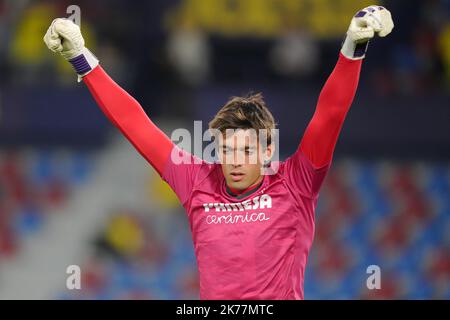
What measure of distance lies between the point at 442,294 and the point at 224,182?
236 inches

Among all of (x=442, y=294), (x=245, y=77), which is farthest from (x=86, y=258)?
(x=442, y=294)

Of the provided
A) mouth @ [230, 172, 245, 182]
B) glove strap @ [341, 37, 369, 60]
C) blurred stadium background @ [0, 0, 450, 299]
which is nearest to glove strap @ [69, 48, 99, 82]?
mouth @ [230, 172, 245, 182]

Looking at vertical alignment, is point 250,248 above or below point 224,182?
below

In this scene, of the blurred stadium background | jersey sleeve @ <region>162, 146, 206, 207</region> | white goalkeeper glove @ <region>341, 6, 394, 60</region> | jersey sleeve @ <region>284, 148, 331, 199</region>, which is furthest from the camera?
the blurred stadium background

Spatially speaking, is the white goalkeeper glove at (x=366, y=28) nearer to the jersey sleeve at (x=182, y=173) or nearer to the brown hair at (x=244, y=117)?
the brown hair at (x=244, y=117)

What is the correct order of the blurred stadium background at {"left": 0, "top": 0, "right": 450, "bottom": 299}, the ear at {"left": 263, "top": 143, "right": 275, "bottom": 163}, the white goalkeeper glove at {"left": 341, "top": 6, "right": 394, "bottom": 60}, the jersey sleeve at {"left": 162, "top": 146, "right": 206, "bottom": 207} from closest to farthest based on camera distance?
the white goalkeeper glove at {"left": 341, "top": 6, "right": 394, "bottom": 60} → the ear at {"left": 263, "top": 143, "right": 275, "bottom": 163} → the jersey sleeve at {"left": 162, "top": 146, "right": 206, "bottom": 207} → the blurred stadium background at {"left": 0, "top": 0, "right": 450, "bottom": 299}

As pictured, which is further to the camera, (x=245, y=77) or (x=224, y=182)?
(x=245, y=77)

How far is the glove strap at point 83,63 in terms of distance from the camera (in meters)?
4.13

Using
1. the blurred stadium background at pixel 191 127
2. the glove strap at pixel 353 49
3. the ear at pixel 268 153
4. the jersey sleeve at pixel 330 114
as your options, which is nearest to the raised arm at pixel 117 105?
the ear at pixel 268 153

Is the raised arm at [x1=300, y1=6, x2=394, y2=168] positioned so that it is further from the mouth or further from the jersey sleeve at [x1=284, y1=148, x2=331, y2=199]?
the mouth

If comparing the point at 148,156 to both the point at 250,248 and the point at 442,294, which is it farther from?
the point at 442,294

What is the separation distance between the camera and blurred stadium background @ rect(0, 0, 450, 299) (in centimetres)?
970

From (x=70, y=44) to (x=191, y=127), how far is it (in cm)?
597

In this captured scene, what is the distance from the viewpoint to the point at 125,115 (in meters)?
4.13
